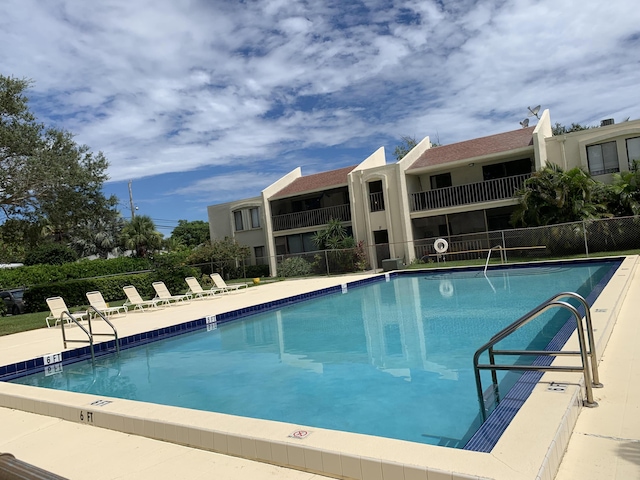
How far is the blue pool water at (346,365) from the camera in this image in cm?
578

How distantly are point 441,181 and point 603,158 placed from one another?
8091 mm

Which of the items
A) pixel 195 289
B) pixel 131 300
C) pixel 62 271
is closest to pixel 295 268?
pixel 195 289

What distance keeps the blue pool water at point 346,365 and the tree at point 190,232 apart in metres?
54.5

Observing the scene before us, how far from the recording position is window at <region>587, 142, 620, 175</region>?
2191cm

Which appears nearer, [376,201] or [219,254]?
[376,201]

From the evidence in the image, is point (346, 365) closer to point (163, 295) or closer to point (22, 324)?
point (163, 295)

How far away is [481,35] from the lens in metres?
16.0

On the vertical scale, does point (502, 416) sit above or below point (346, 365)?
above

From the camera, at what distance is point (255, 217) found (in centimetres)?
3212

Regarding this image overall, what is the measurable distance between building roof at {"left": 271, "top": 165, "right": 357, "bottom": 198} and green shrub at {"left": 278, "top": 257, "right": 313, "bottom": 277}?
472 centimetres

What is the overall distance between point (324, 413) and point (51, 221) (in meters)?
14.5

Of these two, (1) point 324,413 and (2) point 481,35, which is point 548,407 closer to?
(1) point 324,413

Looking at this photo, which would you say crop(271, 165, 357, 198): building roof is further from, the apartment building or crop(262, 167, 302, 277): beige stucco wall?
crop(262, 167, 302, 277): beige stucco wall

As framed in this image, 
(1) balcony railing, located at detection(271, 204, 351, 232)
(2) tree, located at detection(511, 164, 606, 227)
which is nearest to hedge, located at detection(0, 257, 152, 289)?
(1) balcony railing, located at detection(271, 204, 351, 232)
